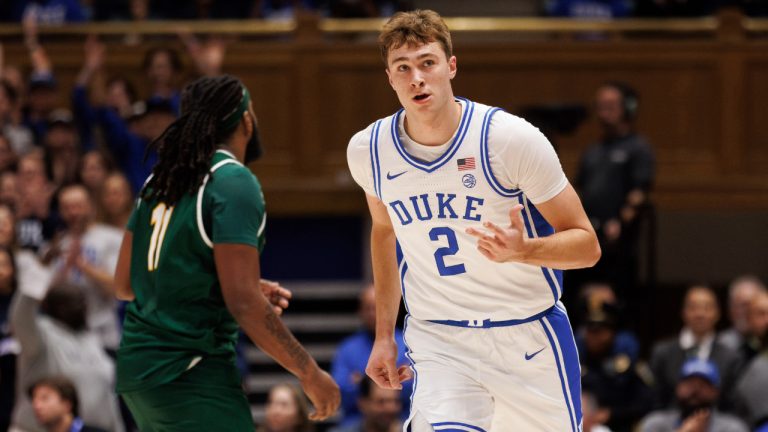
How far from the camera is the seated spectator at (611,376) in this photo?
906 centimetres

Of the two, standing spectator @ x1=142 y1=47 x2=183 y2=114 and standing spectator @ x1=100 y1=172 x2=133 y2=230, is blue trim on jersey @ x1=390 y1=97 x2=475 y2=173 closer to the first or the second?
standing spectator @ x1=100 y1=172 x2=133 y2=230

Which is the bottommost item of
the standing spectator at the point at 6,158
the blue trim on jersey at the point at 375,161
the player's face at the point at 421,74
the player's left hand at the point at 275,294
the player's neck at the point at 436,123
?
the standing spectator at the point at 6,158

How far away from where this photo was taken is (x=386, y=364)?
15.5 ft

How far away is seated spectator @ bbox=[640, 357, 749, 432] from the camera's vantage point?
848cm

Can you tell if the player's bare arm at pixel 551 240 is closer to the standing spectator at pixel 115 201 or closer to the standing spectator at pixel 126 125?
the standing spectator at pixel 115 201

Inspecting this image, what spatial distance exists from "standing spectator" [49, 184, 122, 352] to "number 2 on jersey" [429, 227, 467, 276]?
493cm

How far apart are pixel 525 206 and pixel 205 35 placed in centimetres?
796

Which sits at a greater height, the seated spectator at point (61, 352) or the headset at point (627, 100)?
the headset at point (627, 100)

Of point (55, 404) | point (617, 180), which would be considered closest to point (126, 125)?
point (55, 404)

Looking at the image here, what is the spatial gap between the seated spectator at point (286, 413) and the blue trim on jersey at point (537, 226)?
12.5ft

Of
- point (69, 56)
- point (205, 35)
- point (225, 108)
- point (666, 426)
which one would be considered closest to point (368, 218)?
point (205, 35)

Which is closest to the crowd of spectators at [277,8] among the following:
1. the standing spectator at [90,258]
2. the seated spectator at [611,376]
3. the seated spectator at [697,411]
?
the standing spectator at [90,258]

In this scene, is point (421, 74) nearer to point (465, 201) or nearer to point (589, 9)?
point (465, 201)

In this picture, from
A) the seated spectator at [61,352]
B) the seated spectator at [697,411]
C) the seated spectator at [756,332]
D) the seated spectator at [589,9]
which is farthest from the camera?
the seated spectator at [589,9]
